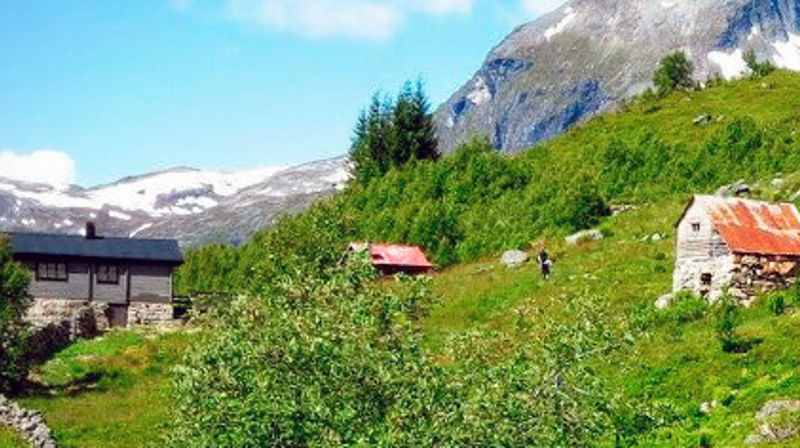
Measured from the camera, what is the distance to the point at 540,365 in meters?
30.2

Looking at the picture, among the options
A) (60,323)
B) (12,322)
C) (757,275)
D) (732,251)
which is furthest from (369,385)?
(60,323)

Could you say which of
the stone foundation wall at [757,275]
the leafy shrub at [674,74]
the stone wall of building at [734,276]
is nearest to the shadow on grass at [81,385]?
the stone wall of building at [734,276]

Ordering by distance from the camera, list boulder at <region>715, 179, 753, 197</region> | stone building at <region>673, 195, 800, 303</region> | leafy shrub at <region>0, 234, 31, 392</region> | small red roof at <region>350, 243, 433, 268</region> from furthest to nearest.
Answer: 1. small red roof at <region>350, 243, 433, 268</region>
2. boulder at <region>715, 179, 753, 197</region>
3. leafy shrub at <region>0, 234, 31, 392</region>
4. stone building at <region>673, 195, 800, 303</region>

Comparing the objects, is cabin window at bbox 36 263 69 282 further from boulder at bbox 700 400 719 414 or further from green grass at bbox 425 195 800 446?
boulder at bbox 700 400 719 414

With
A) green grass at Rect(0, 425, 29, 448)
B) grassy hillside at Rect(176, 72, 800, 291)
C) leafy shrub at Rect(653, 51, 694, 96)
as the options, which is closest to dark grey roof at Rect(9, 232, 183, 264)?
grassy hillside at Rect(176, 72, 800, 291)

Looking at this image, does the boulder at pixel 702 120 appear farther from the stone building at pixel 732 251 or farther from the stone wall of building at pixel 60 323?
the stone wall of building at pixel 60 323

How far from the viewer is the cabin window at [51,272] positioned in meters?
94.3

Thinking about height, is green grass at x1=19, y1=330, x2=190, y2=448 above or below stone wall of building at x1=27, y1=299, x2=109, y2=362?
below

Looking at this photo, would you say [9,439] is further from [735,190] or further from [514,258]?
[735,190]

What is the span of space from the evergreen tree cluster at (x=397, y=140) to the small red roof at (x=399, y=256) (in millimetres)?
28364

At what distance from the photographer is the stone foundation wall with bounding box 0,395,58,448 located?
145ft

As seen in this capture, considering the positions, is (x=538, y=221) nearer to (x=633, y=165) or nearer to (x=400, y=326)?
(x=633, y=165)

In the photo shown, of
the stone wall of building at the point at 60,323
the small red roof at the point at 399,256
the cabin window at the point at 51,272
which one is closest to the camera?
the stone wall of building at the point at 60,323

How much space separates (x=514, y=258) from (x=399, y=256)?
13.5m
